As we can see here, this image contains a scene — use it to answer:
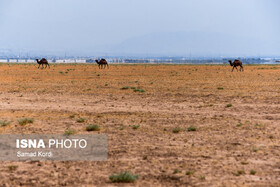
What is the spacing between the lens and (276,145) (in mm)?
11648

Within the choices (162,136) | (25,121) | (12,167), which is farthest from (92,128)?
(12,167)

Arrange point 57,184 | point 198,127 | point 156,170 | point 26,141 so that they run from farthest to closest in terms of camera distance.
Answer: point 198,127
point 26,141
point 156,170
point 57,184

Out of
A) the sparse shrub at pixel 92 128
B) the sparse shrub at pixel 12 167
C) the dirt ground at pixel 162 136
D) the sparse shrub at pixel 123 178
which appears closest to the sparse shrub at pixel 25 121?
the dirt ground at pixel 162 136

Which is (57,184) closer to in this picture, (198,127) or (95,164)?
(95,164)

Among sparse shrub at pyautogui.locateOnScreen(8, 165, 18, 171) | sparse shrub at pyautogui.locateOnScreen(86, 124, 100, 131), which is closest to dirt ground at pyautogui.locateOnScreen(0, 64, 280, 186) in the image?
sparse shrub at pyautogui.locateOnScreen(8, 165, 18, 171)

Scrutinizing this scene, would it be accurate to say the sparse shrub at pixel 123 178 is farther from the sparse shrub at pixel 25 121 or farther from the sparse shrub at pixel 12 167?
the sparse shrub at pixel 25 121

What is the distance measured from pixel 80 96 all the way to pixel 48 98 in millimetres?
1961

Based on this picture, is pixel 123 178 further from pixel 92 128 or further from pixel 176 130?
pixel 92 128

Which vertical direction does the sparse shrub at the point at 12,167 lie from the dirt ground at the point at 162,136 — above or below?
below

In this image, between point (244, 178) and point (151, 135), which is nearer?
point (244, 178)

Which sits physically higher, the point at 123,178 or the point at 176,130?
the point at 176,130

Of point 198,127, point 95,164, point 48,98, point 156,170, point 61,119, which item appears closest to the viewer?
point 156,170

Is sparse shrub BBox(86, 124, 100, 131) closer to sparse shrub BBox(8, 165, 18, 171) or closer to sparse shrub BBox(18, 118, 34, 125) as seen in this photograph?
sparse shrub BBox(18, 118, 34, 125)

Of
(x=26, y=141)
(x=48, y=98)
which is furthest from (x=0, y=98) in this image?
(x=26, y=141)
